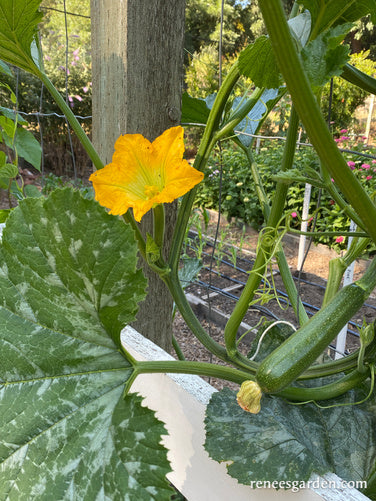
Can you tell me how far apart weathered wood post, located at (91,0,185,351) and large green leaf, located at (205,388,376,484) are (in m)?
0.41

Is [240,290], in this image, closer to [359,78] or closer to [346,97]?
[359,78]

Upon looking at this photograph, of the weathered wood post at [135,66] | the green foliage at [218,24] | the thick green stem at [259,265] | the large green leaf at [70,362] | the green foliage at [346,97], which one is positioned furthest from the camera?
the green foliage at [218,24]

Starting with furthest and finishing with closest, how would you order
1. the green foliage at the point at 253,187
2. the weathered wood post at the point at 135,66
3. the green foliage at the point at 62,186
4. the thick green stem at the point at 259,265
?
the green foliage at the point at 253,187
the green foliage at the point at 62,186
the weathered wood post at the point at 135,66
the thick green stem at the point at 259,265

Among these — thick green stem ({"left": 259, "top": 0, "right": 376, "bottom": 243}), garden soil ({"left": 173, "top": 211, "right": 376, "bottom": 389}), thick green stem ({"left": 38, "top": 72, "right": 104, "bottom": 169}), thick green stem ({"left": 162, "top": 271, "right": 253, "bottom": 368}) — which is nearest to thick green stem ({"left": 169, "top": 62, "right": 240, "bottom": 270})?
thick green stem ({"left": 162, "top": 271, "right": 253, "bottom": 368})

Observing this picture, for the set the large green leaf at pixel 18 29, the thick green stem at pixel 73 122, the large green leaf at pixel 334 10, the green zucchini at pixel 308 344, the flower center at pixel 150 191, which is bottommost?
the green zucchini at pixel 308 344

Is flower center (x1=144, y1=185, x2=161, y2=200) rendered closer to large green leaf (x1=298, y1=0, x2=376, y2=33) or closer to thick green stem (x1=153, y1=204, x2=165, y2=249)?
thick green stem (x1=153, y1=204, x2=165, y2=249)

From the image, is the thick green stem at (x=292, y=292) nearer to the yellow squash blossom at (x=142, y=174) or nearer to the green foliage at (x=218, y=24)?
the yellow squash blossom at (x=142, y=174)

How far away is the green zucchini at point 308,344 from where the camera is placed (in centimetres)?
47

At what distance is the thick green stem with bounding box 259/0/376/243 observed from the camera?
0.29m

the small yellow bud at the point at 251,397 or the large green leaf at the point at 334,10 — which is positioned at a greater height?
the large green leaf at the point at 334,10

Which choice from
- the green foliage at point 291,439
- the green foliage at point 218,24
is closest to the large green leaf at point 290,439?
the green foliage at point 291,439

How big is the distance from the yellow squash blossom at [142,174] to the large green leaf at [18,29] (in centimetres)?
20

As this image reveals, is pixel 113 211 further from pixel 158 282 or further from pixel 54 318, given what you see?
pixel 158 282

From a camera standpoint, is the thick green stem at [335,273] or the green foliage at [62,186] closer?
the thick green stem at [335,273]
